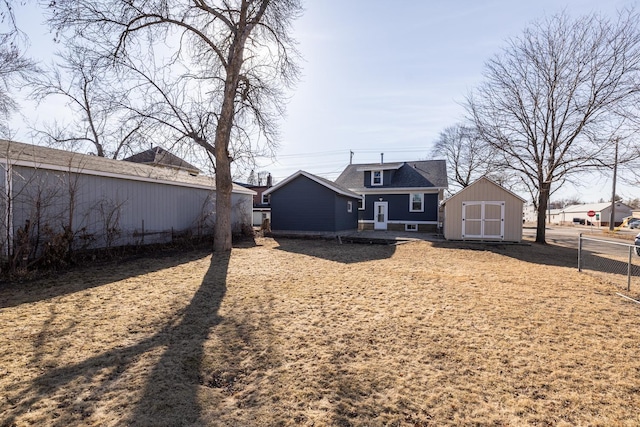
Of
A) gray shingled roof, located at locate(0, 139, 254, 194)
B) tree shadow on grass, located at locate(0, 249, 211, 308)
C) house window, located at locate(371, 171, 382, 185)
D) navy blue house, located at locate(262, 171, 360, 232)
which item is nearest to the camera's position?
tree shadow on grass, located at locate(0, 249, 211, 308)

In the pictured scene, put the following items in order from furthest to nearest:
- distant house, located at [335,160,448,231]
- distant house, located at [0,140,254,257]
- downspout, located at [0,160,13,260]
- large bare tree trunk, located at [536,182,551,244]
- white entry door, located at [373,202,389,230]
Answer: white entry door, located at [373,202,389,230]
distant house, located at [335,160,448,231]
large bare tree trunk, located at [536,182,551,244]
distant house, located at [0,140,254,257]
downspout, located at [0,160,13,260]

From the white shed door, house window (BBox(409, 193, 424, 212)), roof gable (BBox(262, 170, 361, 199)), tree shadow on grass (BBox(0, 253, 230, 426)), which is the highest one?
roof gable (BBox(262, 170, 361, 199))

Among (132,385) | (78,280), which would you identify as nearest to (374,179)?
(78,280)

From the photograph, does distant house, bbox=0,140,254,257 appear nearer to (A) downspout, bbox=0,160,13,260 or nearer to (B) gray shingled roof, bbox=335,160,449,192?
(A) downspout, bbox=0,160,13,260

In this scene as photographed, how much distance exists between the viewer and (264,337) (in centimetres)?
412

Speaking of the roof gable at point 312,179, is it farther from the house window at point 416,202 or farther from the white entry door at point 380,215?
the house window at point 416,202

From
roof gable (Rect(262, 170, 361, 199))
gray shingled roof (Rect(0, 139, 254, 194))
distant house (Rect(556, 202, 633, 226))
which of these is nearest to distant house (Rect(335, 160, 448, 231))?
roof gable (Rect(262, 170, 361, 199))

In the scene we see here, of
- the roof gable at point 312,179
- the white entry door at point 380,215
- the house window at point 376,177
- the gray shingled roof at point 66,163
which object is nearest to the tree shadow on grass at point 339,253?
the roof gable at point 312,179

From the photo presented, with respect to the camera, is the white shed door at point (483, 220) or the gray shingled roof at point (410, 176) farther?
the gray shingled roof at point (410, 176)

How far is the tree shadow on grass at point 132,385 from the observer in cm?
248

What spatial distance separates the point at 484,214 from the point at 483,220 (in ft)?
1.01

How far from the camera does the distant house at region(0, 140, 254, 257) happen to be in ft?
25.0

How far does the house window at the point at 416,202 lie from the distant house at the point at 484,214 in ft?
16.9

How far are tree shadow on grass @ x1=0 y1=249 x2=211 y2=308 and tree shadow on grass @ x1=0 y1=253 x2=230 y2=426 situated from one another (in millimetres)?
3362
